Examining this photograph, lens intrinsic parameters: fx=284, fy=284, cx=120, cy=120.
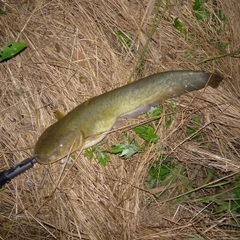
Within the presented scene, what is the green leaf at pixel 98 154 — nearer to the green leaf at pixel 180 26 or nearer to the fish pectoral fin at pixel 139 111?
the fish pectoral fin at pixel 139 111

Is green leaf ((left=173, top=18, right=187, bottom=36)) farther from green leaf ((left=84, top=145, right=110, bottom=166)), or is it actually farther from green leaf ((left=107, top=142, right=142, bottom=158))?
green leaf ((left=84, top=145, right=110, bottom=166))

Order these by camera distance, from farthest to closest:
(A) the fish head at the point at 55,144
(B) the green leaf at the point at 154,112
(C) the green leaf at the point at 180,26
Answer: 1. (C) the green leaf at the point at 180,26
2. (B) the green leaf at the point at 154,112
3. (A) the fish head at the point at 55,144

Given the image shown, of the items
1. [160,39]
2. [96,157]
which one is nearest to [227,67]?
[160,39]

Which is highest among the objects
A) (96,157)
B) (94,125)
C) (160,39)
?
(160,39)

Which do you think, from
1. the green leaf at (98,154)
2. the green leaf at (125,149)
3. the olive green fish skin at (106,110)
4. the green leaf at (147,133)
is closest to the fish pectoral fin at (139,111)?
the olive green fish skin at (106,110)

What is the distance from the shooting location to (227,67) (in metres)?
3.10

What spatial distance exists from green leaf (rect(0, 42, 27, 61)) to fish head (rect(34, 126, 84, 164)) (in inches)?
35.5

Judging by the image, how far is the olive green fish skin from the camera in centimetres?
260

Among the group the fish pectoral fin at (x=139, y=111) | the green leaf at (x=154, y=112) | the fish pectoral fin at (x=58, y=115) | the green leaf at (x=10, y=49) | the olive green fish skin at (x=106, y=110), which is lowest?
the green leaf at (x=154, y=112)

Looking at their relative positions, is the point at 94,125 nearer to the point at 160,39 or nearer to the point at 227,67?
the point at 160,39

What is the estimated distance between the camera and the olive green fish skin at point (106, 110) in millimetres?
2597

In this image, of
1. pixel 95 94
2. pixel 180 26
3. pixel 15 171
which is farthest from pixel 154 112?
pixel 15 171

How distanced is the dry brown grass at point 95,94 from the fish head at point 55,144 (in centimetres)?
19

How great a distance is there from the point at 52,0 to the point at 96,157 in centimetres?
180
